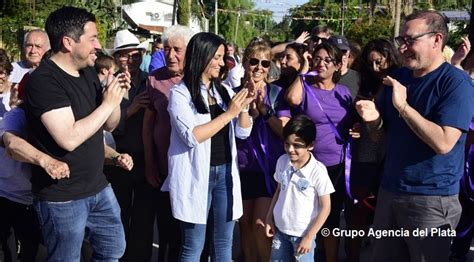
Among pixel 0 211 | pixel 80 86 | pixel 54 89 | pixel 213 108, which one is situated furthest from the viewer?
pixel 0 211

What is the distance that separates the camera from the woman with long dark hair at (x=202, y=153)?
3508 mm

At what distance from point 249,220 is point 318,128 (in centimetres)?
93

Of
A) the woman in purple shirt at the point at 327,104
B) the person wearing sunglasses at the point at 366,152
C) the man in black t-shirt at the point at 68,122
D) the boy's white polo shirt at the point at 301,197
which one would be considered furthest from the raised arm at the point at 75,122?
the person wearing sunglasses at the point at 366,152

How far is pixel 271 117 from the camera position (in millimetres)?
4234

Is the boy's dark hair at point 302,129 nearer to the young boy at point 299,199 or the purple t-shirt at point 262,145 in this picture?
the young boy at point 299,199

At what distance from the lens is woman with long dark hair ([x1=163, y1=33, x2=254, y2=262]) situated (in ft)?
11.5

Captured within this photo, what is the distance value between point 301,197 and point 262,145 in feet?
2.44

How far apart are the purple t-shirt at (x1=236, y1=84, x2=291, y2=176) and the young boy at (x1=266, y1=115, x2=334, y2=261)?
0.50 meters

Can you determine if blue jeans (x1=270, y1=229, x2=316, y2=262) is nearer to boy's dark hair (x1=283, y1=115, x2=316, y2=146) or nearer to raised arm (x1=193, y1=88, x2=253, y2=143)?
boy's dark hair (x1=283, y1=115, x2=316, y2=146)

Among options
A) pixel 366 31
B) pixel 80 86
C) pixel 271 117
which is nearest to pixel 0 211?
pixel 80 86

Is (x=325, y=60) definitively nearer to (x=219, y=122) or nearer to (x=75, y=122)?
(x=219, y=122)

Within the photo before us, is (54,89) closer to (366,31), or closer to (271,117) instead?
(271,117)

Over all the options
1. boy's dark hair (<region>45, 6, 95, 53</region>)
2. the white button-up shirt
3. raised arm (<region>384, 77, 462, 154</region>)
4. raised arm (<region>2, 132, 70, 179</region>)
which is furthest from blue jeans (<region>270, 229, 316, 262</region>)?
boy's dark hair (<region>45, 6, 95, 53</region>)

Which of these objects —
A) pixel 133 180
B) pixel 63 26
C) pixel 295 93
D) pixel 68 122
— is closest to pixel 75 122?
pixel 68 122
